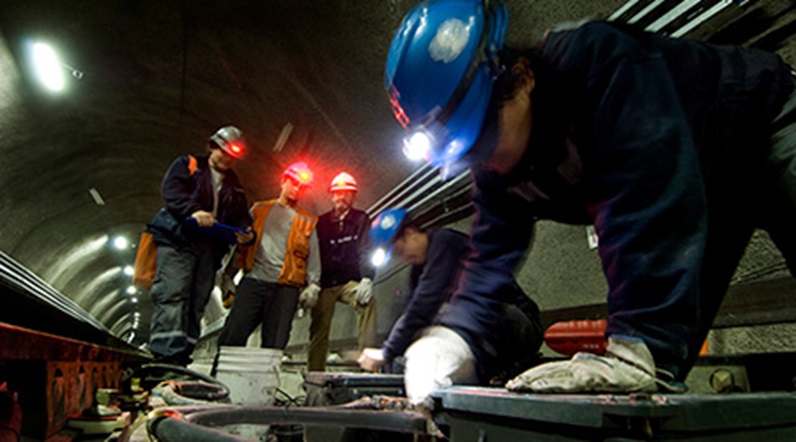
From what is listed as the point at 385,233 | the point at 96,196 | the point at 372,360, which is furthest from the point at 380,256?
the point at 96,196

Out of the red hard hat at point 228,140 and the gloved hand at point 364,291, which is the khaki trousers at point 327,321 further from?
the red hard hat at point 228,140

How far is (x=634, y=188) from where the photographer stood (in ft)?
3.32

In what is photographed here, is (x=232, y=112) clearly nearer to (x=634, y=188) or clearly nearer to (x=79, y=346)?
(x=79, y=346)

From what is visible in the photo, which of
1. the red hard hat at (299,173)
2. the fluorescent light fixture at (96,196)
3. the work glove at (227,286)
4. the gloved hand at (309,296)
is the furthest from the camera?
the fluorescent light fixture at (96,196)

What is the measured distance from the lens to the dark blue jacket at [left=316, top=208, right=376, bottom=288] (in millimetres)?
4848

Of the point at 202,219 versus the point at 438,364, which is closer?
the point at 438,364

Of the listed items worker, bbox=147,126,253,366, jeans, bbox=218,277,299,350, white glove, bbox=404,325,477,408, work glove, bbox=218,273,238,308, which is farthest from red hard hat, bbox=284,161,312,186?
white glove, bbox=404,325,477,408

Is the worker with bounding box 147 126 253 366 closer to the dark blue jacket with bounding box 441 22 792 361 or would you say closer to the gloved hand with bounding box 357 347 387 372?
the gloved hand with bounding box 357 347 387 372

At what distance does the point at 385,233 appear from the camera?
3879 mm

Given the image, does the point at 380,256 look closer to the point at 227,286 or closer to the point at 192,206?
the point at 192,206

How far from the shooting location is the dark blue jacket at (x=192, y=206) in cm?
363

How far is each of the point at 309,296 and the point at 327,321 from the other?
46 cm

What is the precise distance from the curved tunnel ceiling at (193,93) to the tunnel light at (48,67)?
103 millimetres

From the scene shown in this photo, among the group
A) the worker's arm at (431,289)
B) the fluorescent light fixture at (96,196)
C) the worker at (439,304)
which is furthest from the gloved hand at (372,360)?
the fluorescent light fixture at (96,196)
